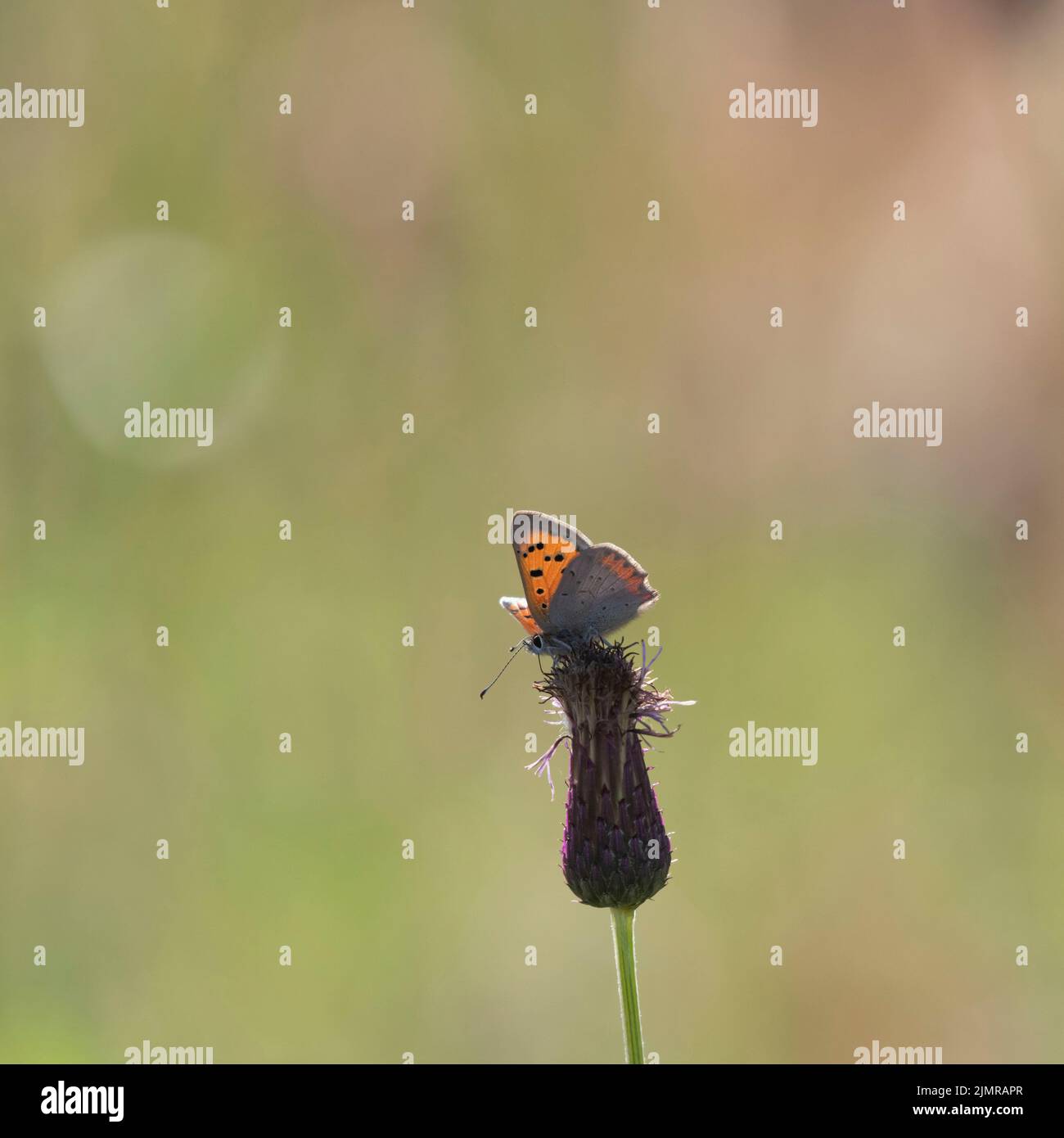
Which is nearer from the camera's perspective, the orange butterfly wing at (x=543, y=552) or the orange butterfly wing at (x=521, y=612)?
the orange butterfly wing at (x=543, y=552)

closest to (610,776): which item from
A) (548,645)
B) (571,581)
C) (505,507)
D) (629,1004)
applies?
(548,645)

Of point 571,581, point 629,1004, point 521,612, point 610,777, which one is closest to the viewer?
point 629,1004

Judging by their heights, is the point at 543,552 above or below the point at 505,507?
below

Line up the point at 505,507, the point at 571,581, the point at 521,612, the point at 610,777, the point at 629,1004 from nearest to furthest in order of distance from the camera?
1. the point at 629,1004
2. the point at 610,777
3. the point at 571,581
4. the point at 521,612
5. the point at 505,507

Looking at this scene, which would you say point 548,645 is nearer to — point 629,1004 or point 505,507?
point 629,1004

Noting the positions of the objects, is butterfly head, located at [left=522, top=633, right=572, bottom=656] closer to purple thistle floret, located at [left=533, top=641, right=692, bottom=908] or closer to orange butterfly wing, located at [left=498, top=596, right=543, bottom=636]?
purple thistle floret, located at [left=533, top=641, right=692, bottom=908]

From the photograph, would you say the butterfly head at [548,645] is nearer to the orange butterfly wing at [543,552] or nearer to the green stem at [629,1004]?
the orange butterfly wing at [543,552]

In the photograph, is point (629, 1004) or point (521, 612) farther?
point (521, 612)

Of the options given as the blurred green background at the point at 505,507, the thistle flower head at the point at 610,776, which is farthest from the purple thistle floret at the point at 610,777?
the blurred green background at the point at 505,507
